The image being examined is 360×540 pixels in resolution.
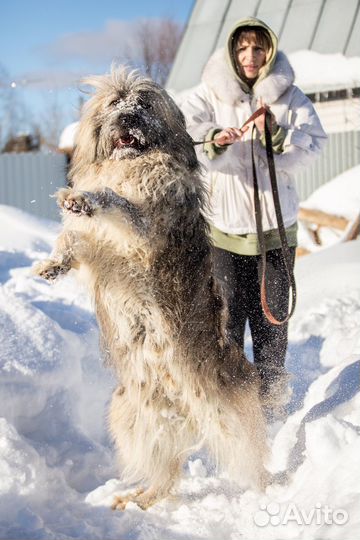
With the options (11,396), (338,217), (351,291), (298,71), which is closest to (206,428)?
(11,396)

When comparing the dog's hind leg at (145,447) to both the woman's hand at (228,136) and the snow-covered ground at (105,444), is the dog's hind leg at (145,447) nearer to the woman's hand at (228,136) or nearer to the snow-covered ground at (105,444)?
the snow-covered ground at (105,444)

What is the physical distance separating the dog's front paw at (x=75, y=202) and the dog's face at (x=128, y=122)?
0.42m

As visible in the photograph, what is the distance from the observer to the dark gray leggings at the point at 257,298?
3.73 m

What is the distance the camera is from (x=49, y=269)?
2975mm

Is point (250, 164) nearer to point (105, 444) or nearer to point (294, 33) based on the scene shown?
point (105, 444)

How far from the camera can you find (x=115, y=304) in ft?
10.2

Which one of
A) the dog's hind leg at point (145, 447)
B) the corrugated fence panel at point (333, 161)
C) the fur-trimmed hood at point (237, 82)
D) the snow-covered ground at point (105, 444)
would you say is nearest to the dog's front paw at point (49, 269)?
the dog's hind leg at point (145, 447)

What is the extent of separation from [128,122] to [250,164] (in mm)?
907

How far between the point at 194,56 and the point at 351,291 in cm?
757

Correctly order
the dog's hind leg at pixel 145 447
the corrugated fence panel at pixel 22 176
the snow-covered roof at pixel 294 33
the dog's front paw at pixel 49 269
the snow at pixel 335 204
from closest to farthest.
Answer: the dog's front paw at pixel 49 269 → the dog's hind leg at pixel 145 447 → the snow at pixel 335 204 → the snow-covered roof at pixel 294 33 → the corrugated fence panel at pixel 22 176

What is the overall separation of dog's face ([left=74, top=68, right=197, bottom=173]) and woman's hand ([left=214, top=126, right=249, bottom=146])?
9.2 inches

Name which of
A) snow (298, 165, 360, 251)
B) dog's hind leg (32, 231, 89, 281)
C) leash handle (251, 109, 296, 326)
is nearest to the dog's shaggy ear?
dog's hind leg (32, 231, 89, 281)

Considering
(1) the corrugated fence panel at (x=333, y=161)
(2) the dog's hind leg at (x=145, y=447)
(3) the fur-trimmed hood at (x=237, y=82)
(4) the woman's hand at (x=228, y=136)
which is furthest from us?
(1) the corrugated fence panel at (x=333, y=161)

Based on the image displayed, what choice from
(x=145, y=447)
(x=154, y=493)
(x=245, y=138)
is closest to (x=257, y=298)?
(x=245, y=138)
